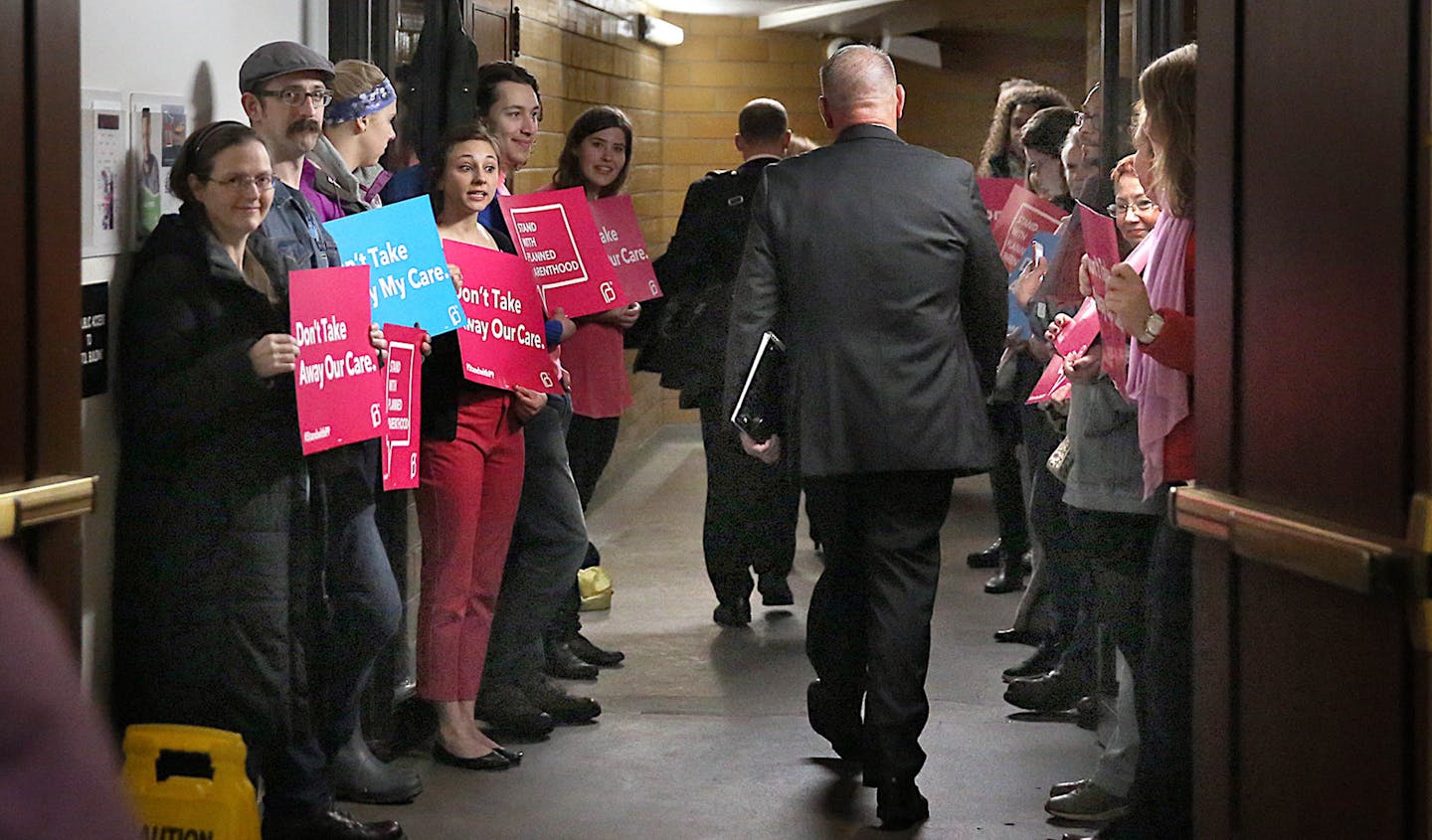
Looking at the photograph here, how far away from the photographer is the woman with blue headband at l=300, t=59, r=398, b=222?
384 centimetres

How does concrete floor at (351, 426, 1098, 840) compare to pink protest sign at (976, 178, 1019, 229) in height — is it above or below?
below

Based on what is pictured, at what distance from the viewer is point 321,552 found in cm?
361

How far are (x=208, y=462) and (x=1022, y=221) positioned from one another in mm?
2411

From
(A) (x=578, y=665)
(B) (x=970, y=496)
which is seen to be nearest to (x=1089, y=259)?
(A) (x=578, y=665)

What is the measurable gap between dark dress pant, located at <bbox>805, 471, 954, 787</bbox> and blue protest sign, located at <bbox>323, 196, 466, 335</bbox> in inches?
34.9

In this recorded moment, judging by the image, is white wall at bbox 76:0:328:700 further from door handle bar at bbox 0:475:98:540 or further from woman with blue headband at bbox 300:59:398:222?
door handle bar at bbox 0:475:98:540

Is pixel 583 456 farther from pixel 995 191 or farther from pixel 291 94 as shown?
pixel 291 94

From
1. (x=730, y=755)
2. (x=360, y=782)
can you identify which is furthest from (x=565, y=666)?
(x=360, y=782)

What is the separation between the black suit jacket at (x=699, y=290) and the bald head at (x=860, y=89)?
5.13ft

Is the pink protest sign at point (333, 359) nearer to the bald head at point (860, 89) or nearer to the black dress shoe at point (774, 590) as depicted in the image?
the bald head at point (860, 89)

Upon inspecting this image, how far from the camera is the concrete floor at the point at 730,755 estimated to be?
3.92m

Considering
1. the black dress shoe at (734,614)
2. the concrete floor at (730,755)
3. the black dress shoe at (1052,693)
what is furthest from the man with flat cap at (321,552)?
the black dress shoe at (734,614)

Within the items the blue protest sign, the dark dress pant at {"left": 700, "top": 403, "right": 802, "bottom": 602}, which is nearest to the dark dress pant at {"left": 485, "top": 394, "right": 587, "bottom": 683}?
the blue protest sign

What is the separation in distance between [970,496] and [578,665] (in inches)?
169
